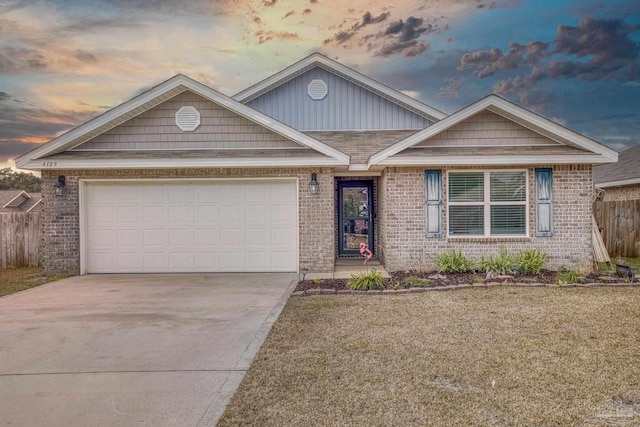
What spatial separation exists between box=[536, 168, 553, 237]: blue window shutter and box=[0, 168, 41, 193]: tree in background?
50.6m

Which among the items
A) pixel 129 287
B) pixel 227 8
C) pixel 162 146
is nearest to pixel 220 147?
pixel 162 146

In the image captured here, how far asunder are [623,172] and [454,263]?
12591 mm

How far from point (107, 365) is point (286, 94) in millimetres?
12535

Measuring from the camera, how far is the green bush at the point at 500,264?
32.6 feet

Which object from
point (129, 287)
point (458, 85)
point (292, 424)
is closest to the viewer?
point (292, 424)

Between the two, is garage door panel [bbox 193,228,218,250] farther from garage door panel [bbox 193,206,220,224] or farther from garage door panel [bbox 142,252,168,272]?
garage door panel [bbox 142,252,168,272]

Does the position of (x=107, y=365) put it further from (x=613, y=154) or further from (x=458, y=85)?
(x=458, y=85)

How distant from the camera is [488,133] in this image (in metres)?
10.7

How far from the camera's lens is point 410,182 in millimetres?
10672

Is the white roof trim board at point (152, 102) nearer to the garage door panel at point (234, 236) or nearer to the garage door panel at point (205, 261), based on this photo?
the garage door panel at point (234, 236)

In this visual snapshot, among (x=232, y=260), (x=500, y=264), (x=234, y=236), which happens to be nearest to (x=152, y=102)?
(x=234, y=236)

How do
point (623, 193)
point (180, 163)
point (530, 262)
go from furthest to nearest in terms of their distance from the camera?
point (623, 193)
point (180, 163)
point (530, 262)

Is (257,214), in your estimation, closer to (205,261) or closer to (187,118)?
(205,261)

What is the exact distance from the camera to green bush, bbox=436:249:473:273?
400 inches
